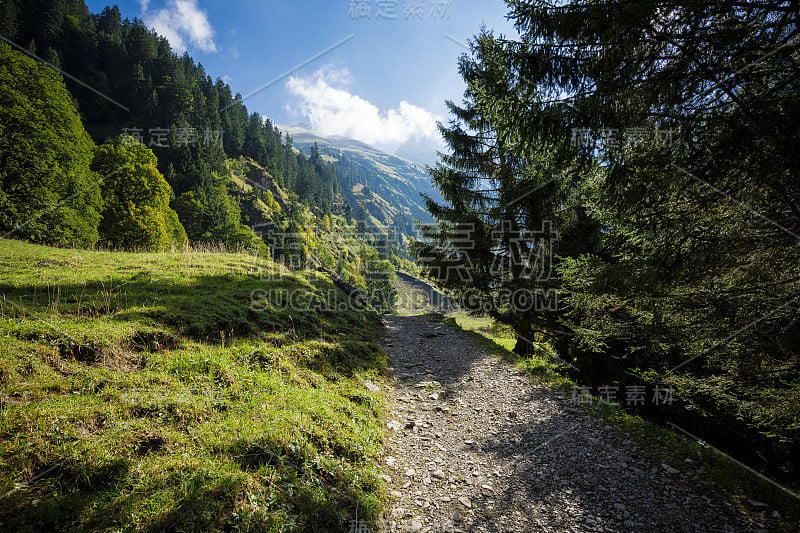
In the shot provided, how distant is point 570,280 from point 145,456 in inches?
293

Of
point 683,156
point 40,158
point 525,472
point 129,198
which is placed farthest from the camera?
point 129,198

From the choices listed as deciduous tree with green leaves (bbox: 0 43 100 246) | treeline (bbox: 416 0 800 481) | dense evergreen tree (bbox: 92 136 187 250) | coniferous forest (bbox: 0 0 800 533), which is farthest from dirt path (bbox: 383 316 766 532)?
dense evergreen tree (bbox: 92 136 187 250)

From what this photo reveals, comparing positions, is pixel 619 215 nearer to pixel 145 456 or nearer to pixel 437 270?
pixel 145 456

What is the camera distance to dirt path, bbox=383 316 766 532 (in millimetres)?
4191

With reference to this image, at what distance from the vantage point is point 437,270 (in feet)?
47.5

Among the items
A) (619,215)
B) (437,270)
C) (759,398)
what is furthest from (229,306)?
(759,398)

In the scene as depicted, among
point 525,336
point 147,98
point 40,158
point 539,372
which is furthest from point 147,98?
point 539,372

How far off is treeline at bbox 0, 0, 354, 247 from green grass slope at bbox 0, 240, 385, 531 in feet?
151

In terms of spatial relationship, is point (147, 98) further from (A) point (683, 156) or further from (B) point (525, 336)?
(A) point (683, 156)

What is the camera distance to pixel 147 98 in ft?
184

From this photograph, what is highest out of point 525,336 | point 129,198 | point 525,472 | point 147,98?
point 147,98

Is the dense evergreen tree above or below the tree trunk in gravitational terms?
above

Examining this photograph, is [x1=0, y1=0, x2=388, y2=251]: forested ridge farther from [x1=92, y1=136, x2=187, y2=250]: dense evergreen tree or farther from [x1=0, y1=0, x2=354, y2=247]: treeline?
[x1=92, y1=136, x2=187, y2=250]: dense evergreen tree

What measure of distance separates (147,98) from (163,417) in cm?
7838
